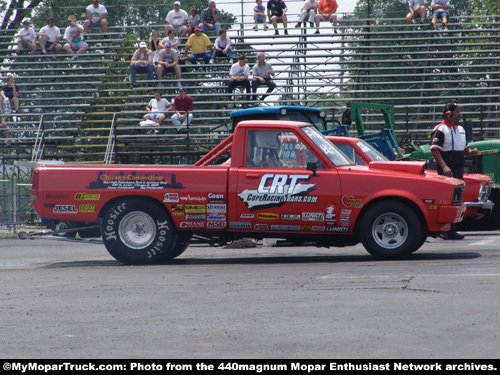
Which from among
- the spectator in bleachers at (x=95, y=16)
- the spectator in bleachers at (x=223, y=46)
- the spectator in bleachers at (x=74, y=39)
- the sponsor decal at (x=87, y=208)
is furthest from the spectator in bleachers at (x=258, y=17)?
the sponsor decal at (x=87, y=208)

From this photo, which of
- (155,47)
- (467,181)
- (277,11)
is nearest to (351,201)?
(467,181)

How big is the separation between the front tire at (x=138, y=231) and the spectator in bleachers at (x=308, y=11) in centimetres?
1638

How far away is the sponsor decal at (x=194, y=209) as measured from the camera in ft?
38.1

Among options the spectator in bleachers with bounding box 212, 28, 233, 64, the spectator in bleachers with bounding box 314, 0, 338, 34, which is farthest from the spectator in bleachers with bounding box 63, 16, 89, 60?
the spectator in bleachers with bounding box 314, 0, 338, 34

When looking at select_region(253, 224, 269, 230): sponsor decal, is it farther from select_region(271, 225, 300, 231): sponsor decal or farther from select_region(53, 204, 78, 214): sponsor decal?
select_region(53, 204, 78, 214): sponsor decal

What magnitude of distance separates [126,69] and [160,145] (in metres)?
6.02

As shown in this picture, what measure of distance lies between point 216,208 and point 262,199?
2.15ft

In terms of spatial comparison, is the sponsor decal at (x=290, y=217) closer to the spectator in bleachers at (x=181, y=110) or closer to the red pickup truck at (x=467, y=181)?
the red pickup truck at (x=467, y=181)

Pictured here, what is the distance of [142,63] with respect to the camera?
25.6m

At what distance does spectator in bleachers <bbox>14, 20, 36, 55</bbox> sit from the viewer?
27.1 m

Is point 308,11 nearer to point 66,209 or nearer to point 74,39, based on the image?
point 74,39

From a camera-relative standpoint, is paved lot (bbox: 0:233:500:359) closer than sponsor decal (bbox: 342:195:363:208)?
Yes

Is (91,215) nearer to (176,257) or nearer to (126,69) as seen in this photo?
(176,257)

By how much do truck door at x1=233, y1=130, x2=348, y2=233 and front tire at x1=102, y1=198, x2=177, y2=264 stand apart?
97cm
